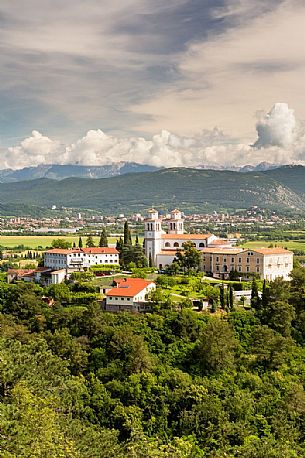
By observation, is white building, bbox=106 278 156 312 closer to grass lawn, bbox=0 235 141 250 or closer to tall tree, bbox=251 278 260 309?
tall tree, bbox=251 278 260 309

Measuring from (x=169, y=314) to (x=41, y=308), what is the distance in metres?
11.0

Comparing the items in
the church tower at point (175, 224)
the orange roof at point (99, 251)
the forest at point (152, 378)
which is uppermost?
the church tower at point (175, 224)

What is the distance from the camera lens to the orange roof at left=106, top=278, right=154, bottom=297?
4962cm

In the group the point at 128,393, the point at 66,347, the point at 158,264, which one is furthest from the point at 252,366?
the point at 158,264

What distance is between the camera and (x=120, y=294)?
4953 centimetres

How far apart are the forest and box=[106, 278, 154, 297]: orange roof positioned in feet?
6.42

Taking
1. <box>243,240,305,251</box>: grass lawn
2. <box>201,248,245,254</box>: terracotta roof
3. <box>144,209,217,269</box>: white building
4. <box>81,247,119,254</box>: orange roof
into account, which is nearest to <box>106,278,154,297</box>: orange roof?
<box>81,247,119,254</box>: orange roof

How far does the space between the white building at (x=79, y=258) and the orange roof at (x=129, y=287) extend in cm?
1060

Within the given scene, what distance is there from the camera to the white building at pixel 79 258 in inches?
2461

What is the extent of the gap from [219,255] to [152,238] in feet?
27.8

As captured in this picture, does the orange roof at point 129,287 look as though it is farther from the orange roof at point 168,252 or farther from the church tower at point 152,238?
the church tower at point 152,238

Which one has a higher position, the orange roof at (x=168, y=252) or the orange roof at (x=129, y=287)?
Answer: the orange roof at (x=168, y=252)

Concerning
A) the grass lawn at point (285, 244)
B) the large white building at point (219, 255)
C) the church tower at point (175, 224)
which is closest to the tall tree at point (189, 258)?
the large white building at point (219, 255)

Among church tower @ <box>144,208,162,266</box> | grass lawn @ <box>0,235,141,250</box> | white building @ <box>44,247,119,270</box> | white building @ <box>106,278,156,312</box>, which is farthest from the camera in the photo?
grass lawn @ <box>0,235,141,250</box>
